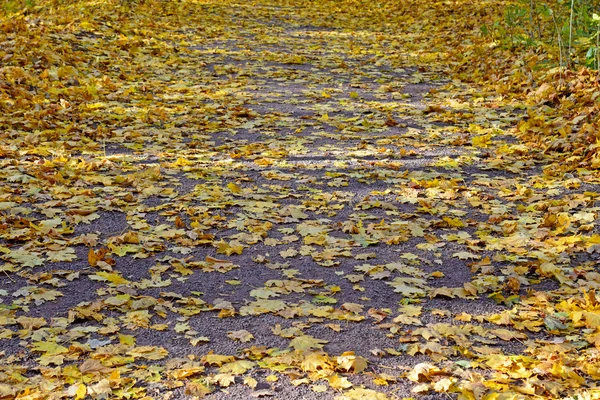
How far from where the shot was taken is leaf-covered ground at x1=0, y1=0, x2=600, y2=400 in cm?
328

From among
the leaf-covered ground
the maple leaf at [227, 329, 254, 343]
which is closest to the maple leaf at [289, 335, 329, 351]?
the leaf-covered ground

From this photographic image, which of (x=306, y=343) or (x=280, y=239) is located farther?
(x=280, y=239)

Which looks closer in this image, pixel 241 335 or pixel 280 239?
pixel 241 335

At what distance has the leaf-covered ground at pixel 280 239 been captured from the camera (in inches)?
129

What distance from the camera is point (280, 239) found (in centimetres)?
481

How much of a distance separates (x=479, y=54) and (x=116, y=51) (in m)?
5.46

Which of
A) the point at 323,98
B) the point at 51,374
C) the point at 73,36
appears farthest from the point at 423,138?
the point at 73,36

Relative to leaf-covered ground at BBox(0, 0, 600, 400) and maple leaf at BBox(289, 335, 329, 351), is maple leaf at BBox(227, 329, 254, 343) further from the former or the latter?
maple leaf at BBox(289, 335, 329, 351)

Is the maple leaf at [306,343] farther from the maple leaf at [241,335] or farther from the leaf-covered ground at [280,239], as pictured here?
the maple leaf at [241,335]

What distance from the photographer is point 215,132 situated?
7.29 meters

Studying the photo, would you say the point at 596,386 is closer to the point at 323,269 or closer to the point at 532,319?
the point at 532,319

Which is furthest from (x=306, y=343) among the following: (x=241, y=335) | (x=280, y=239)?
(x=280, y=239)

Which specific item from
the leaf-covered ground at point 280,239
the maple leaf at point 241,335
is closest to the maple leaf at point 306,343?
the leaf-covered ground at point 280,239

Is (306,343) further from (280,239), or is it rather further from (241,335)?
(280,239)
